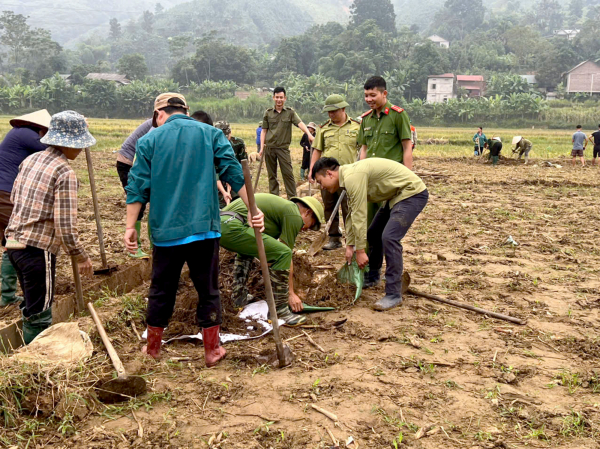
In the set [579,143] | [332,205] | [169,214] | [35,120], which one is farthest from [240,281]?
[579,143]

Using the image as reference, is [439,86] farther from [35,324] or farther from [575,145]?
[35,324]

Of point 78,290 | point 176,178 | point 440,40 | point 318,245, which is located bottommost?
point 318,245

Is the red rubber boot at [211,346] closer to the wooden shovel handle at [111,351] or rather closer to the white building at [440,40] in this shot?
the wooden shovel handle at [111,351]

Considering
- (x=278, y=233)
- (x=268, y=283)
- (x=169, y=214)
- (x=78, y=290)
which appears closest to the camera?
(x=169, y=214)

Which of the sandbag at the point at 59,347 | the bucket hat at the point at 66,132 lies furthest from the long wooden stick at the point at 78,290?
the bucket hat at the point at 66,132

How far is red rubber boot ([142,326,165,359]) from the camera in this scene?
379cm

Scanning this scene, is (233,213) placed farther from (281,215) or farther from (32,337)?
(32,337)

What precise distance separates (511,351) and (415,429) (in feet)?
4.66

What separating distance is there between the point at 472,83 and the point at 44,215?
75.5 meters

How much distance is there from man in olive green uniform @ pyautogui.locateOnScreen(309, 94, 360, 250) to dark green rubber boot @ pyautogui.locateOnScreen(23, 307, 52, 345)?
3762 millimetres

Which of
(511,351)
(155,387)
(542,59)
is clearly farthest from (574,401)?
(542,59)

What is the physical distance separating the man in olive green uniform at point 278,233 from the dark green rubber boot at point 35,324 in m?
1.35

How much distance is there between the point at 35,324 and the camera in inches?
148

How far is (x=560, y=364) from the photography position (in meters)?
3.91
